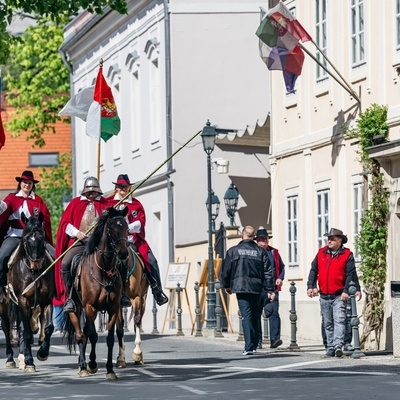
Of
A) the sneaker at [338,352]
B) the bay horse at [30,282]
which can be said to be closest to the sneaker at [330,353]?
the sneaker at [338,352]

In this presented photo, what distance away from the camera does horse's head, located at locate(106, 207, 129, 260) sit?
1883cm

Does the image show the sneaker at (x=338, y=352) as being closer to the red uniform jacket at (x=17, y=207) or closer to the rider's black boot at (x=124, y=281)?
the rider's black boot at (x=124, y=281)

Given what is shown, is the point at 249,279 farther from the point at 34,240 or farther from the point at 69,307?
the point at 69,307

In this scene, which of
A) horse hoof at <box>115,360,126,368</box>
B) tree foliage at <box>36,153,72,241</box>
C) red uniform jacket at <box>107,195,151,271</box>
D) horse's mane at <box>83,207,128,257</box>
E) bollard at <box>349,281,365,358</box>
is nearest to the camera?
horse's mane at <box>83,207,128,257</box>

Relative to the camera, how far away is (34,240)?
2061 cm

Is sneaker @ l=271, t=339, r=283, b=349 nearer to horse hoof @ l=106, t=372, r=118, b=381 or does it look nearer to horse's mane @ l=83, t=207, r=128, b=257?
horse's mane @ l=83, t=207, r=128, b=257

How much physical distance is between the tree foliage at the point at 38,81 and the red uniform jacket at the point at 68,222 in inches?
1525

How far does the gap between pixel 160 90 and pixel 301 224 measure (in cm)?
1286

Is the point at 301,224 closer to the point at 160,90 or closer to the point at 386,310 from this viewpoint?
the point at 386,310

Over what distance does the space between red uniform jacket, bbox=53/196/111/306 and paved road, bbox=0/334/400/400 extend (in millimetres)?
1112

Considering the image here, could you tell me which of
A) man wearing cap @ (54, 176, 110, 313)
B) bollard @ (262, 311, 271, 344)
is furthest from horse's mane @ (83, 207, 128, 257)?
bollard @ (262, 311, 271, 344)

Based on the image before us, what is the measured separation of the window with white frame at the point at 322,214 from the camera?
1187 inches

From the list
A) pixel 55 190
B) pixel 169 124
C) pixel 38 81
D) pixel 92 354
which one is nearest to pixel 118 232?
pixel 92 354

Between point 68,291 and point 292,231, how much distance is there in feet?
42.3
